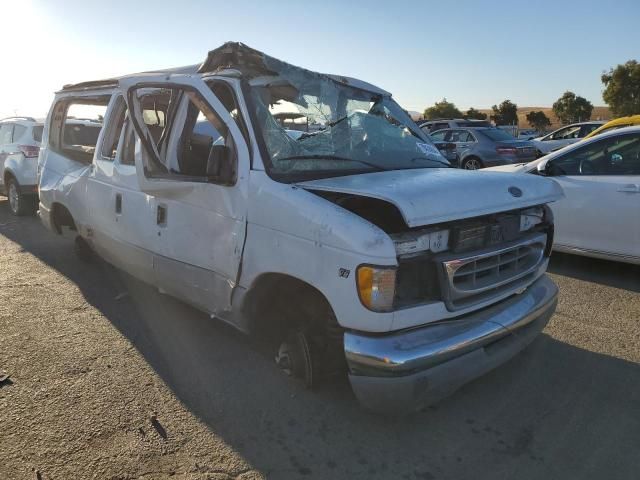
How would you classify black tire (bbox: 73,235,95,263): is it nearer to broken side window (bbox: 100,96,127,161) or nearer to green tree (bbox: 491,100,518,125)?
broken side window (bbox: 100,96,127,161)

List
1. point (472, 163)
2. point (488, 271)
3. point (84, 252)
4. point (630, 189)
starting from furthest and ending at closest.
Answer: point (472, 163) → point (84, 252) → point (630, 189) → point (488, 271)

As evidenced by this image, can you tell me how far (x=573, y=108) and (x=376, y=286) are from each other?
6947cm

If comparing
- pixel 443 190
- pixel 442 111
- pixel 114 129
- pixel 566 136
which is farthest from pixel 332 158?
pixel 442 111

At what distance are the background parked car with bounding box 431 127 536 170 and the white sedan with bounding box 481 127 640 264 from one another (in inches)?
319

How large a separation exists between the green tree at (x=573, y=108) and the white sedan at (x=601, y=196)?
6494cm

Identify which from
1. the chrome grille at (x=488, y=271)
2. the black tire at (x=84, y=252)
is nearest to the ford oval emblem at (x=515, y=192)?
the chrome grille at (x=488, y=271)

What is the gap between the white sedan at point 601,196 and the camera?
17.5ft

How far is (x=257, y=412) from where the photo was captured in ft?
10.4

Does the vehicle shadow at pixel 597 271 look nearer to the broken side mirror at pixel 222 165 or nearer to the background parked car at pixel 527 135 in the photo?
the broken side mirror at pixel 222 165

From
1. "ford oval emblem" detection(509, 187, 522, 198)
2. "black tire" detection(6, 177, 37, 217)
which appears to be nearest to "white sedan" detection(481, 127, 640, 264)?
"ford oval emblem" detection(509, 187, 522, 198)

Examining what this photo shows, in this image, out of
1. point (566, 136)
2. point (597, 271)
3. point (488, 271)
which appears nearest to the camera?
point (488, 271)

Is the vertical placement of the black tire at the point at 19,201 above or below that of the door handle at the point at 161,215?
below

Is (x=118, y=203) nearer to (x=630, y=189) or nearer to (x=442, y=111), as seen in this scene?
(x=630, y=189)

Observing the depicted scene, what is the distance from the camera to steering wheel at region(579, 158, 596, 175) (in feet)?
18.8
